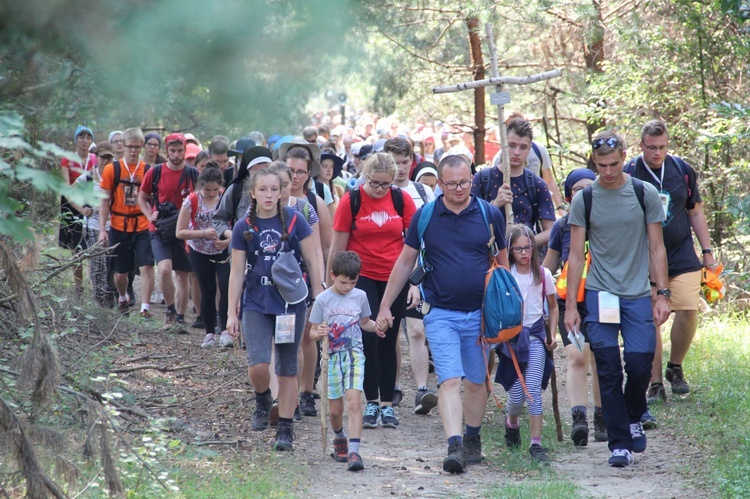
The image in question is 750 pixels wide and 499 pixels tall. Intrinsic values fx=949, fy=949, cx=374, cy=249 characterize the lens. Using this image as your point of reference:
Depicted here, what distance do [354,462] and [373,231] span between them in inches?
83.9

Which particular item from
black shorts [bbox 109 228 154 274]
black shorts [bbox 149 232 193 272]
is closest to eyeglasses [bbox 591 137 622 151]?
black shorts [bbox 149 232 193 272]

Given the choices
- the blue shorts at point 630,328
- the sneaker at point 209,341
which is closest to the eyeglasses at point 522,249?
the blue shorts at point 630,328

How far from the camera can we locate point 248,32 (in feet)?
8.40

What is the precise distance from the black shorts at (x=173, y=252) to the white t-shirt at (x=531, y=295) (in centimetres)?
495

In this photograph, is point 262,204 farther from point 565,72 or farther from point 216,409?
point 565,72

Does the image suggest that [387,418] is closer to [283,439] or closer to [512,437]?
[512,437]

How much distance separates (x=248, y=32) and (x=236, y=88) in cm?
17

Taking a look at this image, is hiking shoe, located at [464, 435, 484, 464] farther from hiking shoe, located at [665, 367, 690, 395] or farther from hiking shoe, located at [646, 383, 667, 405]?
hiking shoe, located at [665, 367, 690, 395]

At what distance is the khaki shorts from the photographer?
7965 millimetres

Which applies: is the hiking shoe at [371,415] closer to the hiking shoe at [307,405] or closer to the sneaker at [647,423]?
the hiking shoe at [307,405]

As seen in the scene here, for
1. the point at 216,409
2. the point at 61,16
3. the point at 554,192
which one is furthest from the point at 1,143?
the point at 554,192

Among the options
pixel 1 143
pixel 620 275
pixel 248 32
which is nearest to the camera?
pixel 248 32

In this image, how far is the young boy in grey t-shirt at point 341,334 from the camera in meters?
6.56

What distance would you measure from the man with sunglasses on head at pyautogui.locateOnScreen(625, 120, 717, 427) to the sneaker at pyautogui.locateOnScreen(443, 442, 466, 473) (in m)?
2.11
